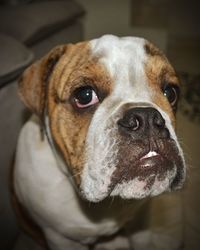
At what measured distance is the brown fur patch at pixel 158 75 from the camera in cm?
120

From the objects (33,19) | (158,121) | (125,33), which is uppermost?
(158,121)

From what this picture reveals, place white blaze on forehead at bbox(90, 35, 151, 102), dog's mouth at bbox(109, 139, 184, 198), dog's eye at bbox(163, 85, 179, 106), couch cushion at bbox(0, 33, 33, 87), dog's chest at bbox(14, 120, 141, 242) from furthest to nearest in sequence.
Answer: couch cushion at bbox(0, 33, 33, 87) < dog's chest at bbox(14, 120, 141, 242) < dog's eye at bbox(163, 85, 179, 106) < white blaze on forehead at bbox(90, 35, 151, 102) < dog's mouth at bbox(109, 139, 184, 198)

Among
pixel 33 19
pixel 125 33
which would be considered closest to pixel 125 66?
pixel 33 19

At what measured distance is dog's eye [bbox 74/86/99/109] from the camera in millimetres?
1192

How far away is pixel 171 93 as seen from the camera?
130 centimetres

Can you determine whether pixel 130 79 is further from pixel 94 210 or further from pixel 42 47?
pixel 42 47

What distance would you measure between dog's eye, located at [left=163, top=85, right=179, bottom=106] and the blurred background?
30 cm

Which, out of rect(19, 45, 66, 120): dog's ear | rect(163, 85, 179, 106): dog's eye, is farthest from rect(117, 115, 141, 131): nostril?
rect(19, 45, 66, 120): dog's ear

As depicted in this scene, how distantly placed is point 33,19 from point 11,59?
65cm

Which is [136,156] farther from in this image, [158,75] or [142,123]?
[158,75]

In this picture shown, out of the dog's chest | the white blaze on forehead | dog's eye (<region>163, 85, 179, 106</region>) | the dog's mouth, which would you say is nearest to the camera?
the dog's mouth

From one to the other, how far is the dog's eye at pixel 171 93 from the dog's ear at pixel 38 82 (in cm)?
38

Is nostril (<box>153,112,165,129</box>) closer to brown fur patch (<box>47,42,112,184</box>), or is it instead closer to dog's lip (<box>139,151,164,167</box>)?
dog's lip (<box>139,151,164,167</box>)

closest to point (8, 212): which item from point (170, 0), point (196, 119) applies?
point (196, 119)
